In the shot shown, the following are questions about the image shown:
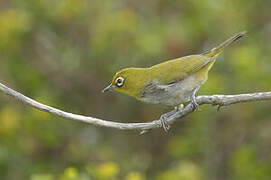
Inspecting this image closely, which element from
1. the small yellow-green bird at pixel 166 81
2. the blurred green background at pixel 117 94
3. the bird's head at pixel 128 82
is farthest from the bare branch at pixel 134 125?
the blurred green background at pixel 117 94

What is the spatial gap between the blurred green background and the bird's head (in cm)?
122

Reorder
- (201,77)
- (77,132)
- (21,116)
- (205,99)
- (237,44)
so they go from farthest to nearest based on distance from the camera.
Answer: (237,44) < (77,132) < (21,116) < (201,77) < (205,99)

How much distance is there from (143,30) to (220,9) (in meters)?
0.97

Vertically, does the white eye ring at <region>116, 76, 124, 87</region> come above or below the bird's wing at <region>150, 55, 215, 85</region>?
below

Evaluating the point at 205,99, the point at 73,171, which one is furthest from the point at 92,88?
the point at 205,99

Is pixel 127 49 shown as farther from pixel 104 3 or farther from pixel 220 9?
pixel 220 9

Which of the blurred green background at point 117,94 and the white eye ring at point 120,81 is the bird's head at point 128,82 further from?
the blurred green background at point 117,94

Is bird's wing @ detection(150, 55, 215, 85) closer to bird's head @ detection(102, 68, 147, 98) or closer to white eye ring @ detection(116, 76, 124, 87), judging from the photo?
bird's head @ detection(102, 68, 147, 98)

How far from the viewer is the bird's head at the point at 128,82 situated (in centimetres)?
474

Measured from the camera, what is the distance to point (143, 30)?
6355mm

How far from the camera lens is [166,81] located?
4758 mm

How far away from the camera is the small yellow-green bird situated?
15.2 ft

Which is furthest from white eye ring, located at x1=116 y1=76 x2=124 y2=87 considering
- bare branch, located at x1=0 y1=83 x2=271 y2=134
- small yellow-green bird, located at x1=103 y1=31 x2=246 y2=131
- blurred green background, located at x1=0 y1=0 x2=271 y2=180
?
blurred green background, located at x1=0 y1=0 x2=271 y2=180

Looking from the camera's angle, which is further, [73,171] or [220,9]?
[220,9]
